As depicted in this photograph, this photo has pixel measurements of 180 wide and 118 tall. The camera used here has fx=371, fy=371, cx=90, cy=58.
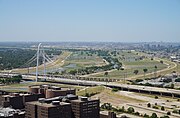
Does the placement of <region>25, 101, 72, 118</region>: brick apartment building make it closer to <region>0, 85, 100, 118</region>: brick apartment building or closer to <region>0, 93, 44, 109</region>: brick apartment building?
<region>0, 85, 100, 118</region>: brick apartment building

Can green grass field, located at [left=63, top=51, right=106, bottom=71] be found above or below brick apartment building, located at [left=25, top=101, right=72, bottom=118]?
below

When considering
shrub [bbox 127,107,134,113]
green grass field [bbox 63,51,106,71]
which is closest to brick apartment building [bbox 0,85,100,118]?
shrub [bbox 127,107,134,113]

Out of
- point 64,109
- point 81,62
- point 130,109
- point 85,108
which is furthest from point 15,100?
point 81,62

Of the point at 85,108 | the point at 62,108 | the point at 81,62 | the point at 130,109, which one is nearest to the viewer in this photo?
the point at 62,108

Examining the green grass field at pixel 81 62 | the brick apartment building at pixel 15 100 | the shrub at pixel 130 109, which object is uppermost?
the brick apartment building at pixel 15 100

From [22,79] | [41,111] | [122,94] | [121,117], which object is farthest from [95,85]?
[41,111]

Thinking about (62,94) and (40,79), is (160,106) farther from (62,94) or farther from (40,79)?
(40,79)

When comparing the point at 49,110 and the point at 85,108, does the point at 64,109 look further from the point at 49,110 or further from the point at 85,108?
the point at 85,108

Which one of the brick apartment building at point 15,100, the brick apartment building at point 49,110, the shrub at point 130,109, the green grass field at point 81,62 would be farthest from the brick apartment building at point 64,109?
the green grass field at point 81,62

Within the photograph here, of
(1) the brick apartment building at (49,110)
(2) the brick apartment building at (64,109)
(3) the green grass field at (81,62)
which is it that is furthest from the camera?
(3) the green grass field at (81,62)

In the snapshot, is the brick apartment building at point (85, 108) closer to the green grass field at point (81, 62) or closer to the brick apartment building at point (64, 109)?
the brick apartment building at point (64, 109)

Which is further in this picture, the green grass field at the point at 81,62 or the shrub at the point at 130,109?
the green grass field at the point at 81,62
